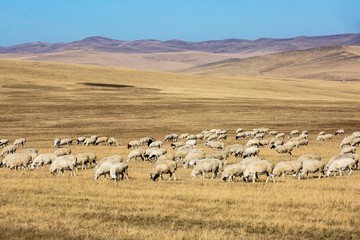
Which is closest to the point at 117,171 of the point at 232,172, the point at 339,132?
the point at 232,172

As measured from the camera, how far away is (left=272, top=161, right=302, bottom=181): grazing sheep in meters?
22.7

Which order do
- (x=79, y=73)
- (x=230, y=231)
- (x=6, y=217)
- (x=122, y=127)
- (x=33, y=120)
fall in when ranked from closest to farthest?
(x=230, y=231) → (x=6, y=217) → (x=122, y=127) → (x=33, y=120) → (x=79, y=73)

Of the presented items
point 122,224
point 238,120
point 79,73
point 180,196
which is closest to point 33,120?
point 238,120

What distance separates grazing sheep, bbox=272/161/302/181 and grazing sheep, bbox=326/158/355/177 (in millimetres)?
1338

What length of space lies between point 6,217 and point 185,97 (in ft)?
226

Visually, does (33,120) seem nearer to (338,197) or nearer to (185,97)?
(185,97)

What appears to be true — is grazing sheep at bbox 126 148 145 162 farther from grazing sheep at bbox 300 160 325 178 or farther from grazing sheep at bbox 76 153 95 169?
grazing sheep at bbox 300 160 325 178

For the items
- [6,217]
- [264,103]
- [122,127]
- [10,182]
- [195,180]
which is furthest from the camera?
[264,103]

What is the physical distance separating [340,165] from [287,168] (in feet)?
8.56

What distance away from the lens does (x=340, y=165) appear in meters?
23.6

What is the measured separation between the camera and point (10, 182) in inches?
813

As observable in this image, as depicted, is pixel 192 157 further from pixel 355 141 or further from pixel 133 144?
pixel 355 141

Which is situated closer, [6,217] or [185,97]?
[6,217]

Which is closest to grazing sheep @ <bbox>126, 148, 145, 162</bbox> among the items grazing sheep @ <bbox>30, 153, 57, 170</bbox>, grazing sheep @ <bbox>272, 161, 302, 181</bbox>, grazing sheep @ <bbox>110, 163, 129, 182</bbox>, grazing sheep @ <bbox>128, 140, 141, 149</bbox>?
grazing sheep @ <bbox>30, 153, 57, 170</bbox>
